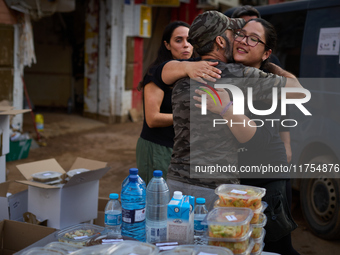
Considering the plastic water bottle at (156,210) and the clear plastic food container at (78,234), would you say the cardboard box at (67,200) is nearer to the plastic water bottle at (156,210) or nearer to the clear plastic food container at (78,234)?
the clear plastic food container at (78,234)

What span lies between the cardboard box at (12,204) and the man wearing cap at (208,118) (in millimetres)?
1698

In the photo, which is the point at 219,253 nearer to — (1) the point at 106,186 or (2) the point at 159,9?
(1) the point at 106,186

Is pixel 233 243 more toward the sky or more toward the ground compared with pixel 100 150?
more toward the sky

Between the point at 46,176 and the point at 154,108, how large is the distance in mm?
1287

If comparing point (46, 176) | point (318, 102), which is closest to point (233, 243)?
point (46, 176)

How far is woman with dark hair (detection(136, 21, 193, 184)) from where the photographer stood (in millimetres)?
2959

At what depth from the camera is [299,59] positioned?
14.7 ft

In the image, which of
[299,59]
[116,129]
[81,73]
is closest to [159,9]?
[81,73]

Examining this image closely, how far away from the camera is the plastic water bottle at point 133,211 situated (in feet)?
7.09

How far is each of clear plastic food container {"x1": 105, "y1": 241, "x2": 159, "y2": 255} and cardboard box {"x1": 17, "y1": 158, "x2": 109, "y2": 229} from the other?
145cm

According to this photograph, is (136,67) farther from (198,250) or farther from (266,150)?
(198,250)

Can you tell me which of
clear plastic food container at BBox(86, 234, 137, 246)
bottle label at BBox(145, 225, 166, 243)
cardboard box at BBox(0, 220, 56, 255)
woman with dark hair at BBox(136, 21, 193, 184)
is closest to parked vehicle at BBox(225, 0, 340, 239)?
woman with dark hair at BBox(136, 21, 193, 184)

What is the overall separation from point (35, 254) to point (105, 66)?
30.4 ft

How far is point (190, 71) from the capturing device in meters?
2.29
